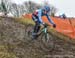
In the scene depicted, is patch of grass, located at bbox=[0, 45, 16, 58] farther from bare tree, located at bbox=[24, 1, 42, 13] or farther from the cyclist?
bare tree, located at bbox=[24, 1, 42, 13]

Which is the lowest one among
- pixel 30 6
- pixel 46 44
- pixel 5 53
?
pixel 30 6

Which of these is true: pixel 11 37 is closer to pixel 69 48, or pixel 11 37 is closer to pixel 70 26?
pixel 69 48

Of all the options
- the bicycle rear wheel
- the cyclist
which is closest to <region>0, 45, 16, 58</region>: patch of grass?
the bicycle rear wheel

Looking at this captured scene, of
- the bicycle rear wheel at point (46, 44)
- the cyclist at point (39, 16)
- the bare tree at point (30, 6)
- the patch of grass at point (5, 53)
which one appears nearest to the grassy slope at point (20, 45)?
the patch of grass at point (5, 53)

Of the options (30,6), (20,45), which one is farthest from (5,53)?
(30,6)

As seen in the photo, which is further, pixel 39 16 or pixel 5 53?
pixel 39 16

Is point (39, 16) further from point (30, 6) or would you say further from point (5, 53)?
point (30, 6)

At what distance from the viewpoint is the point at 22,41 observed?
16328mm

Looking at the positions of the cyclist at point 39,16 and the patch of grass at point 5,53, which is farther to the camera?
the cyclist at point 39,16

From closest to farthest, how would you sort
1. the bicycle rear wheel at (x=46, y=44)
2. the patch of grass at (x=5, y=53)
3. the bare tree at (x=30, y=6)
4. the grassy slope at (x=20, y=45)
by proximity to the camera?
the patch of grass at (x=5, y=53)
the grassy slope at (x=20, y=45)
the bicycle rear wheel at (x=46, y=44)
the bare tree at (x=30, y=6)

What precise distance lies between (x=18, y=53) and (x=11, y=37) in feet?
12.4

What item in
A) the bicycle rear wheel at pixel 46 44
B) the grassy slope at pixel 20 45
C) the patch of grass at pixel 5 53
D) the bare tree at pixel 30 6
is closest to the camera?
the patch of grass at pixel 5 53

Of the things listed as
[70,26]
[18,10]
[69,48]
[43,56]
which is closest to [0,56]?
[43,56]

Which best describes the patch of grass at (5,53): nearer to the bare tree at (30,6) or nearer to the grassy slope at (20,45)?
the grassy slope at (20,45)
